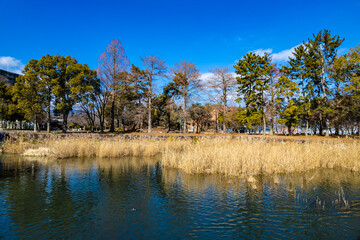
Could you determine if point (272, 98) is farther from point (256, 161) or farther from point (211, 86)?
point (256, 161)

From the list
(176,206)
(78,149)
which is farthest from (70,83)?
(176,206)

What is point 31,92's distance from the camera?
3212 cm

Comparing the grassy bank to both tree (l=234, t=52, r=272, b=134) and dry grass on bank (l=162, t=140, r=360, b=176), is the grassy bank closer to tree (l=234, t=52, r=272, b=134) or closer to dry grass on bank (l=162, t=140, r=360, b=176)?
dry grass on bank (l=162, t=140, r=360, b=176)

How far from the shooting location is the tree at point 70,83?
104 feet

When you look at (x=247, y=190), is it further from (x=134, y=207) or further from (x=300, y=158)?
(x=300, y=158)

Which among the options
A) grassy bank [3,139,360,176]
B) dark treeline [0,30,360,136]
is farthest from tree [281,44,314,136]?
grassy bank [3,139,360,176]

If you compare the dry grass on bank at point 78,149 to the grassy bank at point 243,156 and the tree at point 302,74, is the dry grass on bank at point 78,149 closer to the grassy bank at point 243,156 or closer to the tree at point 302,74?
the grassy bank at point 243,156

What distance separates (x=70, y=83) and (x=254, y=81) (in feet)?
98.5

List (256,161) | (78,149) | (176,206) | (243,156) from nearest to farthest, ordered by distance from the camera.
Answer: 1. (176,206)
2. (256,161)
3. (243,156)
4. (78,149)

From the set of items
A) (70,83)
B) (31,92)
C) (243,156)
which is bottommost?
(243,156)

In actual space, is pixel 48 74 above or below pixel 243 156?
above

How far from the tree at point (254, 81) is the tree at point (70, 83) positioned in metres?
25.4

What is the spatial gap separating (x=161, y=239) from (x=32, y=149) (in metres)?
15.2

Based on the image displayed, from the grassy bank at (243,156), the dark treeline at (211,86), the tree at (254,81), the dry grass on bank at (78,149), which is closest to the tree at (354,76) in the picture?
the dark treeline at (211,86)
